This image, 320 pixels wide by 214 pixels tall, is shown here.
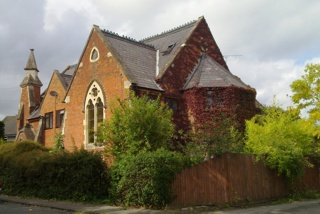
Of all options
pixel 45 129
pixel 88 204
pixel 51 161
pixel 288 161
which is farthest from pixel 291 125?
pixel 45 129

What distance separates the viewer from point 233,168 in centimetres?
1524

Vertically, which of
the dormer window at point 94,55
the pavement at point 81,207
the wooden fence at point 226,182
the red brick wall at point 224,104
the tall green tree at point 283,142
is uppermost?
the dormer window at point 94,55

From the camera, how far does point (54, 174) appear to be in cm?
1691

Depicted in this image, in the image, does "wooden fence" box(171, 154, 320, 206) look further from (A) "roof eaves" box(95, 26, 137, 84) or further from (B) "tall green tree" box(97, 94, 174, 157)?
(A) "roof eaves" box(95, 26, 137, 84)

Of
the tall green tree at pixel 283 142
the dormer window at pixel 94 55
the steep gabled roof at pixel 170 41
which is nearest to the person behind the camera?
the tall green tree at pixel 283 142

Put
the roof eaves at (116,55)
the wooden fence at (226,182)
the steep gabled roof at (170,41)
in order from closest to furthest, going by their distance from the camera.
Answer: the wooden fence at (226,182)
the roof eaves at (116,55)
the steep gabled roof at (170,41)

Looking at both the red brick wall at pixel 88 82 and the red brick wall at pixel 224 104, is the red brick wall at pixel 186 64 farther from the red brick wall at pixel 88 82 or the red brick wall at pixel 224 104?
the red brick wall at pixel 88 82

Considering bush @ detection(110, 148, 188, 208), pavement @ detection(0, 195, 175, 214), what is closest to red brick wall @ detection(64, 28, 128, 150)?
pavement @ detection(0, 195, 175, 214)

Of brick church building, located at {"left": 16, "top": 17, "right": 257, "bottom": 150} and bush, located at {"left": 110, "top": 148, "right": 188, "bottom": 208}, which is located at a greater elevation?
brick church building, located at {"left": 16, "top": 17, "right": 257, "bottom": 150}

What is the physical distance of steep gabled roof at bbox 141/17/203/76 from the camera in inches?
1011

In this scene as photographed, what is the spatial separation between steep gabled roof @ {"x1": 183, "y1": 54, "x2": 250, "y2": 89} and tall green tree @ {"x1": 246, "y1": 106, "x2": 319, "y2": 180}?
469cm

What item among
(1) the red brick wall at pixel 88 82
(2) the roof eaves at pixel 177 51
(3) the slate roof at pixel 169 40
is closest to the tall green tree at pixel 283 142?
(2) the roof eaves at pixel 177 51

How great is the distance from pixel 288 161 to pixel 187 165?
19.2 ft

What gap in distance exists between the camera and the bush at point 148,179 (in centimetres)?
1319
